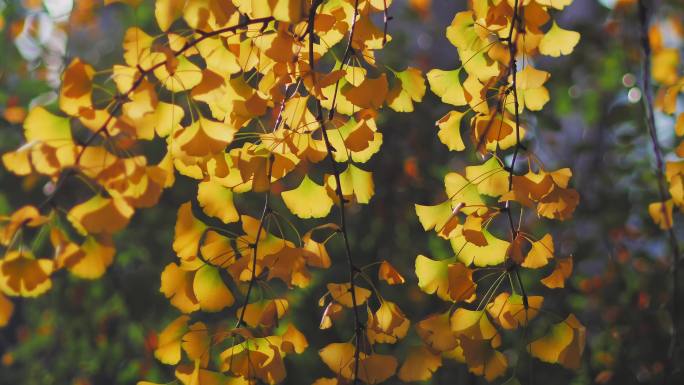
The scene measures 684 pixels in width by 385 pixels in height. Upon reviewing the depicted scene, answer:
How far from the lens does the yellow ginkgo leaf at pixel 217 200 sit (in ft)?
2.41

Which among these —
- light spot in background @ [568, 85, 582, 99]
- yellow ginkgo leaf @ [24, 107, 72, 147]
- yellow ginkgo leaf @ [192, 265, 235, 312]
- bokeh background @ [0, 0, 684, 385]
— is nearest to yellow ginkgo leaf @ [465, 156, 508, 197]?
yellow ginkgo leaf @ [192, 265, 235, 312]

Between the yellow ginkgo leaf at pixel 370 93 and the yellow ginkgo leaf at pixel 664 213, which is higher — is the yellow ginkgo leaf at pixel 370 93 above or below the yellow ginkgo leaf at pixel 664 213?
above

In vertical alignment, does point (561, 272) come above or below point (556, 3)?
below

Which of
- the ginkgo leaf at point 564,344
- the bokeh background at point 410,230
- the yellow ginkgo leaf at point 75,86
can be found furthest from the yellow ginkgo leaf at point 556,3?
the bokeh background at point 410,230

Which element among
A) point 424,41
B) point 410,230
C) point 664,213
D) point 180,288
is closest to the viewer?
point 180,288

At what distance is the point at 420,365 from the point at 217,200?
0.24 metres

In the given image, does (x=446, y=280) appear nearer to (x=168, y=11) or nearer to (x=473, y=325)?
(x=473, y=325)

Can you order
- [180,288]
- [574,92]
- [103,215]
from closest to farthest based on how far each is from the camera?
1. [103,215]
2. [180,288]
3. [574,92]

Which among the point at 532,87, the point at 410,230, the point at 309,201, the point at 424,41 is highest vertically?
the point at 532,87

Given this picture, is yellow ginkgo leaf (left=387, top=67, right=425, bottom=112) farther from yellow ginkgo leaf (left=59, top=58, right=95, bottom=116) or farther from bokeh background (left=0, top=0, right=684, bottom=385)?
bokeh background (left=0, top=0, right=684, bottom=385)

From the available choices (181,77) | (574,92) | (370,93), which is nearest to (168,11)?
(181,77)

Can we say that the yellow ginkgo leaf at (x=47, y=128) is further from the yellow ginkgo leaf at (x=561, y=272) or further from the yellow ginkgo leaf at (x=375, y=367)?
the yellow ginkgo leaf at (x=561, y=272)

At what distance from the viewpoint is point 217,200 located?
75cm

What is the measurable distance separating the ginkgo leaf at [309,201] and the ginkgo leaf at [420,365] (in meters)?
0.16
